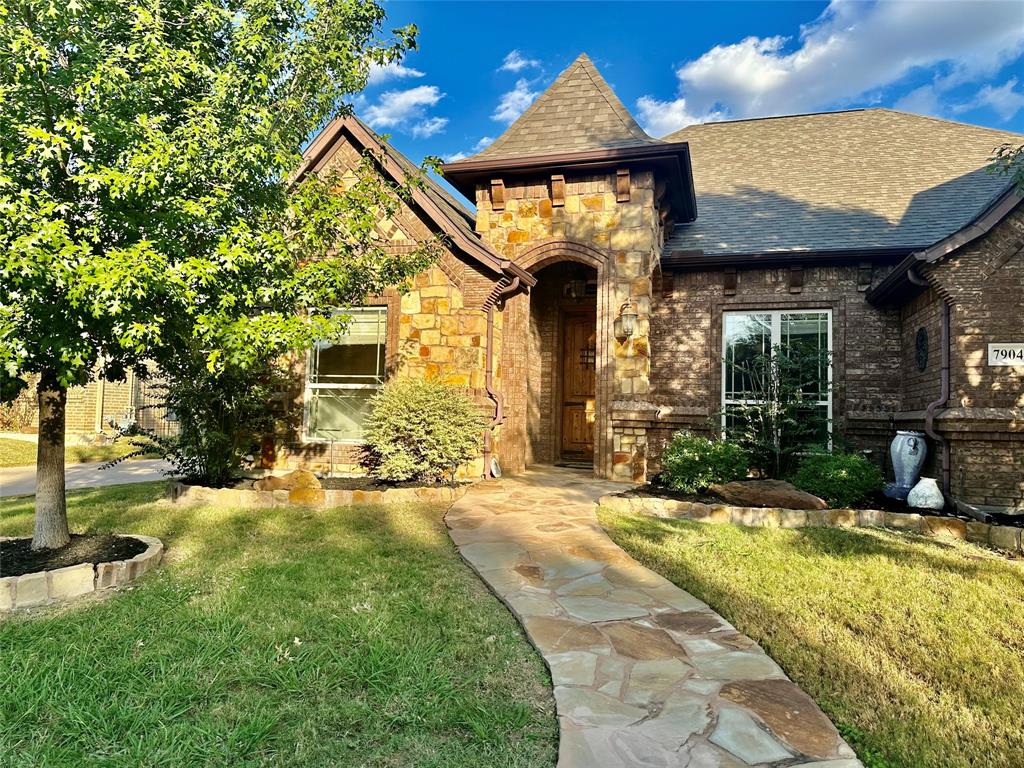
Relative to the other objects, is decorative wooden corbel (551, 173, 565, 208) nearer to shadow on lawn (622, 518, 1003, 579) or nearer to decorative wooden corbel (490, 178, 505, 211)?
decorative wooden corbel (490, 178, 505, 211)

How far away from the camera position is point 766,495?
263 inches

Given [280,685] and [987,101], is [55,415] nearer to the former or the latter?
[280,685]

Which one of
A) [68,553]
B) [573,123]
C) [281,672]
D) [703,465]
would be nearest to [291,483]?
[68,553]

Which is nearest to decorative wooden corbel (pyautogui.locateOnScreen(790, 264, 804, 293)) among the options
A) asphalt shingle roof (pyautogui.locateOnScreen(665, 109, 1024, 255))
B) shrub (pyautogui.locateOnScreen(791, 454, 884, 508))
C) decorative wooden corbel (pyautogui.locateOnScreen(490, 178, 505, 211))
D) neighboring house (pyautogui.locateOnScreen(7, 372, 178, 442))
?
asphalt shingle roof (pyautogui.locateOnScreen(665, 109, 1024, 255))

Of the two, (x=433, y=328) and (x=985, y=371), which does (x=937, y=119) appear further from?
(x=433, y=328)

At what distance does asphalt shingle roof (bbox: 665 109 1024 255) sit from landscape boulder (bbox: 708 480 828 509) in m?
4.65

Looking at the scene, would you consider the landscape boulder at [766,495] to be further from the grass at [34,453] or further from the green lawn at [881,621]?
the grass at [34,453]

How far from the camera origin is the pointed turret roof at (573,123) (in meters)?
9.30

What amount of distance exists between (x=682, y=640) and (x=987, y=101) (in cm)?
1848

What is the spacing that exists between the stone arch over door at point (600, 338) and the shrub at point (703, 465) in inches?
61.6

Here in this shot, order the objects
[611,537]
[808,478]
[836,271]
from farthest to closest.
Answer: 1. [836,271]
2. [808,478]
3. [611,537]

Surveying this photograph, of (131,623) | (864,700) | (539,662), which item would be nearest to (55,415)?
(131,623)

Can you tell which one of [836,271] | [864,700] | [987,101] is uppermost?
[987,101]

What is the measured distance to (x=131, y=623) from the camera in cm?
346
